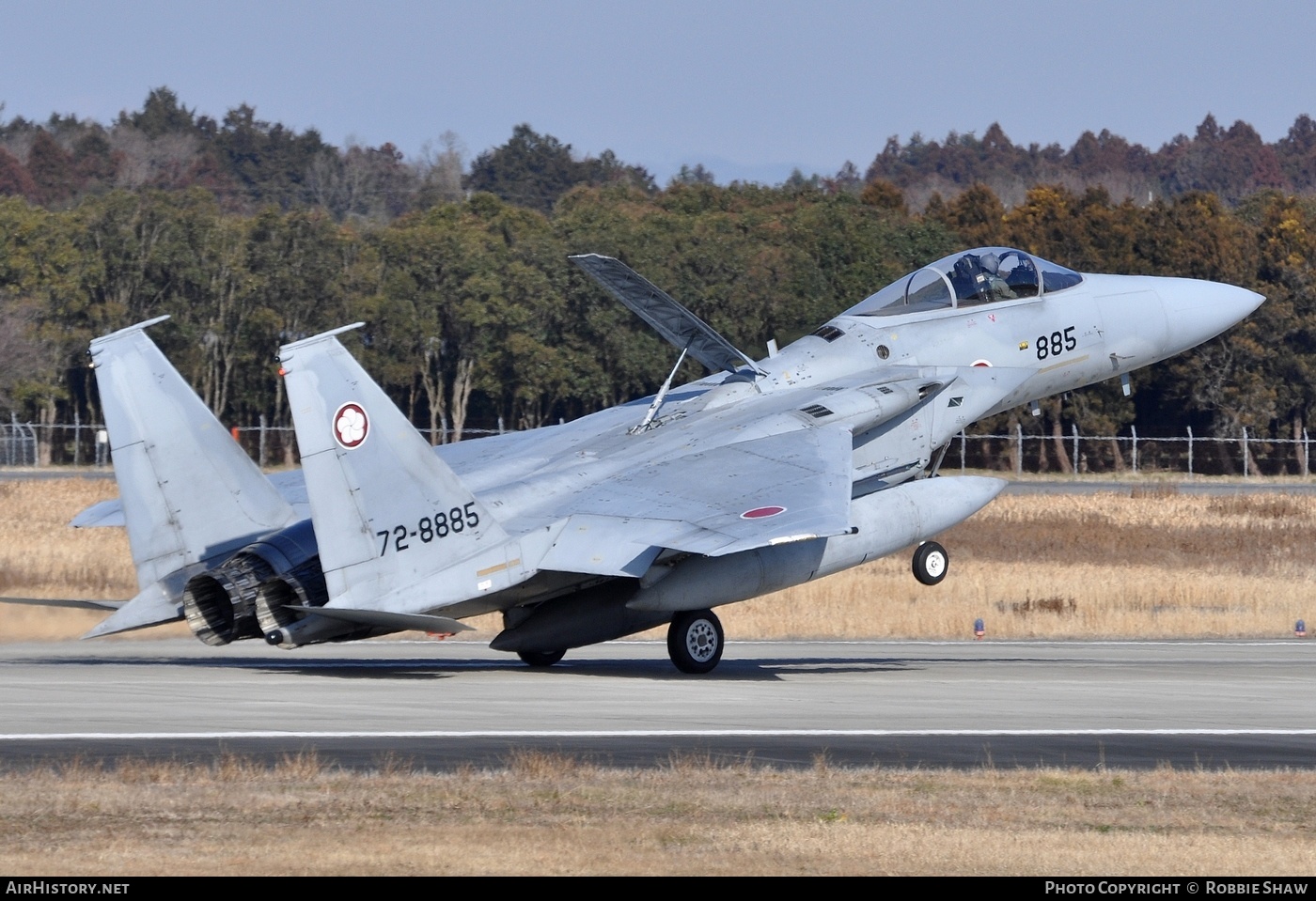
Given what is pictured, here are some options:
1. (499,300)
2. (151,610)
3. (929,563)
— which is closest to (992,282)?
(929,563)

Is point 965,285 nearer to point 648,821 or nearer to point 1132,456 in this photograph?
point 648,821

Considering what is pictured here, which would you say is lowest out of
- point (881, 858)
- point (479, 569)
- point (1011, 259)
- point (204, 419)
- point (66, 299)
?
point (881, 858)

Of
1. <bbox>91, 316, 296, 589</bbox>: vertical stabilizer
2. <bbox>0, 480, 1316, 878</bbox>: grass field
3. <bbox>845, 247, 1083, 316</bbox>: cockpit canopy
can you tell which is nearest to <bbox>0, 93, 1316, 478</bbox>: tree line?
<bbox>845, 247, 1083, 316</bbox>: cockpit canopy

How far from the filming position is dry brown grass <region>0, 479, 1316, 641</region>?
26.5 metres

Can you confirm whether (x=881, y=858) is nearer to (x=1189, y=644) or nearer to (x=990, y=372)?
(x=990, y=372)

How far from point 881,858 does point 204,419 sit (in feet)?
34.2

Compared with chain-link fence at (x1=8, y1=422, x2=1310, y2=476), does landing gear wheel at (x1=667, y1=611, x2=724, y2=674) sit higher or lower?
lower

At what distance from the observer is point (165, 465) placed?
56.4ft

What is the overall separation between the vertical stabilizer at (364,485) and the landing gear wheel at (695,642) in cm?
290

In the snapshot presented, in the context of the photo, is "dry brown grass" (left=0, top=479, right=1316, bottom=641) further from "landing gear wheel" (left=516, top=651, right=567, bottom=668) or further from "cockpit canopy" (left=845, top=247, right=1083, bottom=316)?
"cockpit canopy" (left=845, top=247, right=1083, bottom=316)

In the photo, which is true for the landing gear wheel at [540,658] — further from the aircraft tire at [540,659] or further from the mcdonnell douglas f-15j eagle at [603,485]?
the mcdonnell douglas f-15j eagle at [603,485]

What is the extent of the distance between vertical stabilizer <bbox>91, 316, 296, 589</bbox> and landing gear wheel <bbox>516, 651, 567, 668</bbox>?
334cm

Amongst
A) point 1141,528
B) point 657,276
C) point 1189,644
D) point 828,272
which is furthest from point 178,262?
point 1189,644

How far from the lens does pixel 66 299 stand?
59094mm
